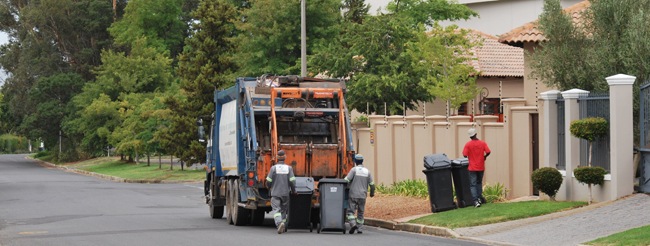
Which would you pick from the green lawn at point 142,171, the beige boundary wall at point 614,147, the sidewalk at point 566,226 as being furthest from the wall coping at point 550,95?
the green lawn at point 142,171

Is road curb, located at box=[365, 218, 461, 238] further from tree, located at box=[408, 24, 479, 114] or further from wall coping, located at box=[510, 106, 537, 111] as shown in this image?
tree, located at box=[408, 24, 479, 114]

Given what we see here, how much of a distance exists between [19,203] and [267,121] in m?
13.8

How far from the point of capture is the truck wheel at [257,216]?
23.6 m

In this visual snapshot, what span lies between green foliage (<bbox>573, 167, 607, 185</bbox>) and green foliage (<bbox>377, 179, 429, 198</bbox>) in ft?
21.0

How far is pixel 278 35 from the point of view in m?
46.5

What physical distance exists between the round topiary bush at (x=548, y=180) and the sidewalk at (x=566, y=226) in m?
1.23

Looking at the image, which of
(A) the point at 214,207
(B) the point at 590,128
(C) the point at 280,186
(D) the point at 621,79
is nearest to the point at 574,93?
(B) the point at 590,128

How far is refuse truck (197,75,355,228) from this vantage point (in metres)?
22.3

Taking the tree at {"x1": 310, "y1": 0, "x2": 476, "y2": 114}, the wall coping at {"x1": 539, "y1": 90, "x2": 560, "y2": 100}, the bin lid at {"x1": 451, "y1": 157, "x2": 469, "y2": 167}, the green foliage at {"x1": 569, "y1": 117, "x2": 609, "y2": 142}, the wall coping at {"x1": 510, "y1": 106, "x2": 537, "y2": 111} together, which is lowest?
the bin lid at {"x1": 451, "y1": 157, "x2": 469, "y2": 167}

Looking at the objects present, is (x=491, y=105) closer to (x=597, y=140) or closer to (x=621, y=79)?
(x=597, y=140)

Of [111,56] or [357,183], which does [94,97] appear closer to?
[111,56]

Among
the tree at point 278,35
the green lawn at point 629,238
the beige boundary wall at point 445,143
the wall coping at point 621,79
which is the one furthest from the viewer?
the tree at point 278,35

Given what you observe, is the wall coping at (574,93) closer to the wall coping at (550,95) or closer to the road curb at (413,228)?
the wall coping at (550,95)

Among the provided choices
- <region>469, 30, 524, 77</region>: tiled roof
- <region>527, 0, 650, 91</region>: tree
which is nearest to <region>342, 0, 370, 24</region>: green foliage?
<region>469, 30, 524, 77</region>: tiled roof
